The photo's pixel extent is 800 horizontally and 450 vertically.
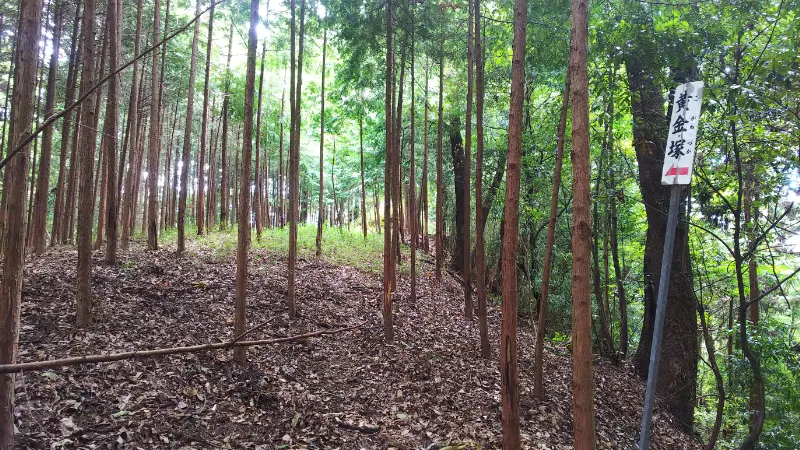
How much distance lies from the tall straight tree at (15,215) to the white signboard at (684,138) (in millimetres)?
5033

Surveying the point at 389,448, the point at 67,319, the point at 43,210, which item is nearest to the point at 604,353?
the point at 389,448

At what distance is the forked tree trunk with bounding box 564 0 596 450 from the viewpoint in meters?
3.85

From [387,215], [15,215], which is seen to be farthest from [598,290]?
[15,215]

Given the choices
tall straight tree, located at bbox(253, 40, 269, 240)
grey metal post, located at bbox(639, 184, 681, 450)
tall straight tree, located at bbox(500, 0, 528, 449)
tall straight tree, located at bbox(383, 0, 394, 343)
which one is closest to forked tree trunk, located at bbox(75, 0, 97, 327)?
tall straight tree, located at bbox(383, 0, 394, 343)

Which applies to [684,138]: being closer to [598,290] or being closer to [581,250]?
[581,250]

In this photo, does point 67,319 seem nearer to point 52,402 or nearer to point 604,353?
point 52,402

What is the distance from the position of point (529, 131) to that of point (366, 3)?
14.4 feet

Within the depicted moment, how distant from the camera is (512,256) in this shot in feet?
15.6

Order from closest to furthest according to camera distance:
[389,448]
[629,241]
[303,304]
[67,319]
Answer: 1. [389,448]
2. [67,319]
3. [303,304]
4. [629,241]

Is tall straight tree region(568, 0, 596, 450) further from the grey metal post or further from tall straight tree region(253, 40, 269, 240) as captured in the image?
tall straight tree region(253, 40, 269, 240)

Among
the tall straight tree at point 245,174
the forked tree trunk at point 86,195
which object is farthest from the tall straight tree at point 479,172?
the forked tree trunk at point 86,195

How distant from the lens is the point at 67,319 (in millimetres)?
6230

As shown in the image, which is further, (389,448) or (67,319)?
(67,319)

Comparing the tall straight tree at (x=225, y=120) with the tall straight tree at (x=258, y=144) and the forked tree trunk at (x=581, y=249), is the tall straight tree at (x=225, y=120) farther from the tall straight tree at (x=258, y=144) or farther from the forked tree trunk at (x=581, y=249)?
the forked tree trunk at (x=581, y=249)
